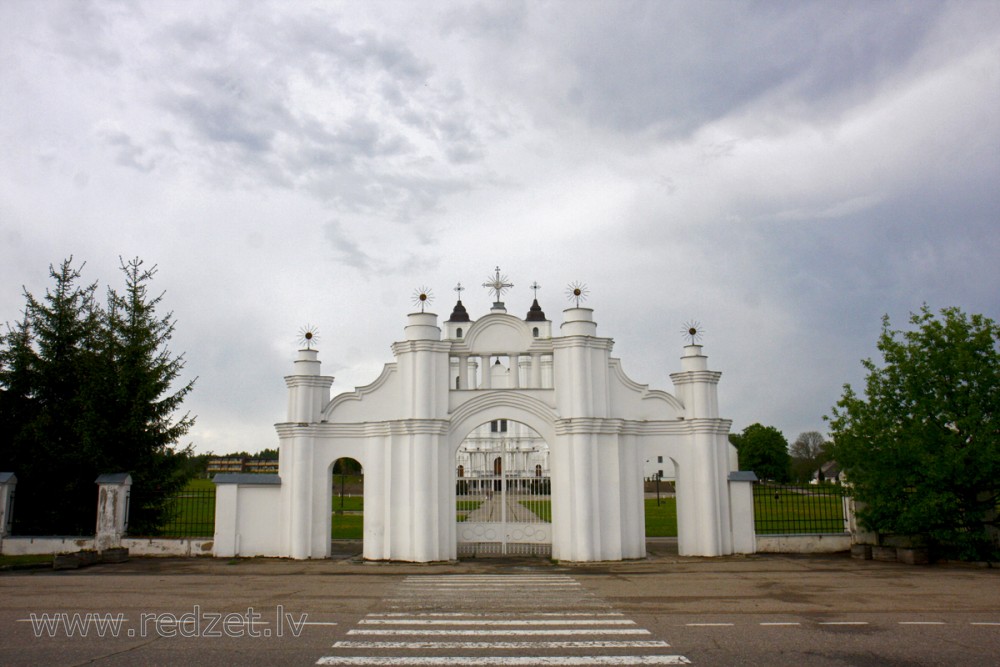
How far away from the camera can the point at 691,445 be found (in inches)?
770

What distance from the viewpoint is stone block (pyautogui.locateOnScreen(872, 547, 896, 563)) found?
18.3 m

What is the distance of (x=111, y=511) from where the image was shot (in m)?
19.5

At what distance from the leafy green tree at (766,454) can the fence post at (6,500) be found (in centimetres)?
5954

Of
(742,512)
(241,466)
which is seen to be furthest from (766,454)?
(742,512)

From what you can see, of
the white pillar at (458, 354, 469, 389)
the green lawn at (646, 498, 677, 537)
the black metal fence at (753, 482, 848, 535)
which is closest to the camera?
the white pillar at (458, 354, 469, 389)

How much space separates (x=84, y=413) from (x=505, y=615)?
15480mm

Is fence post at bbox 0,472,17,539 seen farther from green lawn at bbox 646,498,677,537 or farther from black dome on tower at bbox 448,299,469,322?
black dome on tower at bbox 448,299,469,322

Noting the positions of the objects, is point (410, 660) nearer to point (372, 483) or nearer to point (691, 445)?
point (372, 483)

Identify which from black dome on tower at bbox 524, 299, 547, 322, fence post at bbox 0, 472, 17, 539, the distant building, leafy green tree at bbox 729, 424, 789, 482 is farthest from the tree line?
the distant building

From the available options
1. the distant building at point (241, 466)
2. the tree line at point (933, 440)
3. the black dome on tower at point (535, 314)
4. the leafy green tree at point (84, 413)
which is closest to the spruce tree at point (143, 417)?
the leafy green tree at point (84, 413)

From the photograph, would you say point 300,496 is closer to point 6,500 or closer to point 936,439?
point 6,500

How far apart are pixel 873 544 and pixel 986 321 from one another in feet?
20.1

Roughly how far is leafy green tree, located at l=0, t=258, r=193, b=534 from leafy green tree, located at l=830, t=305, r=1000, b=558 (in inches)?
737

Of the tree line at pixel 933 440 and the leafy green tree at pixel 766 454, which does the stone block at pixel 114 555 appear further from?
the leafy green tree at pixel 766 454
